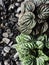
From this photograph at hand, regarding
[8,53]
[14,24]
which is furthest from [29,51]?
[14,24]

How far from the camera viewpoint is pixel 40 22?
2809 millimetres

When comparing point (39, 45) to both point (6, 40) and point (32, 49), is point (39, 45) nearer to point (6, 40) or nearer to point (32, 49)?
point (32, 49)

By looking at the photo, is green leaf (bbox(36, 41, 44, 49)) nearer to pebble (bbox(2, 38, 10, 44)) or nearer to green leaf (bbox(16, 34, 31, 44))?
green leaf (bbox(16, 34, 31, 44))

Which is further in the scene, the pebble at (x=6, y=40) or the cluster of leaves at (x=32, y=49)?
the pebble at (x=6, y=40)

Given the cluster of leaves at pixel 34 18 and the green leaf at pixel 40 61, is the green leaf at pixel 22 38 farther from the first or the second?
the green leaf at pixel 40 61

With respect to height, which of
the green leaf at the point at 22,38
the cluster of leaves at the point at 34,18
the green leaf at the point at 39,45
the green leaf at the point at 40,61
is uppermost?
the cluster of leaves at the point at 34,18

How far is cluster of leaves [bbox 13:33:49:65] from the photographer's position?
267 cm

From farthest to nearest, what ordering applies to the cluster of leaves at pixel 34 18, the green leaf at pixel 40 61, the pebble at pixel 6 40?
the pebble at pixel 6 40 < the cluster of leaves at pixel 34 18 < the green leaf at pixel 40 61

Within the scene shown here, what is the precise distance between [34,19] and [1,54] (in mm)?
575

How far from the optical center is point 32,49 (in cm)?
275

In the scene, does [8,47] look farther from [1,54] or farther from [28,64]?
[28,64]

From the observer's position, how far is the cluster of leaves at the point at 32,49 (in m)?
2.67

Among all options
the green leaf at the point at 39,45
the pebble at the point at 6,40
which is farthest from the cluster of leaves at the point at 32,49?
the pebble at the point at 6,40

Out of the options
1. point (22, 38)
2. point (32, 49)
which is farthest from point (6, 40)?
point (32, 49)
